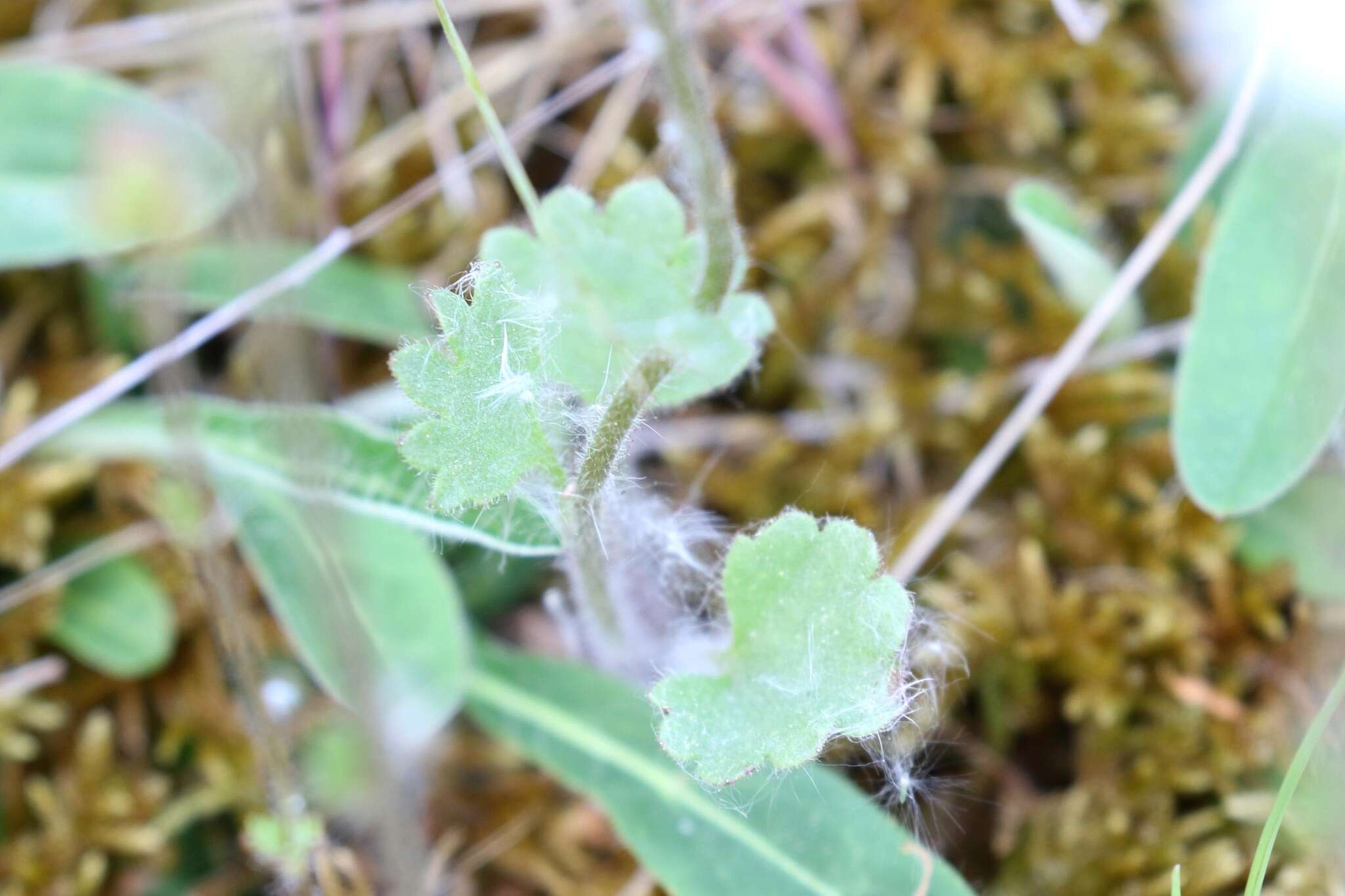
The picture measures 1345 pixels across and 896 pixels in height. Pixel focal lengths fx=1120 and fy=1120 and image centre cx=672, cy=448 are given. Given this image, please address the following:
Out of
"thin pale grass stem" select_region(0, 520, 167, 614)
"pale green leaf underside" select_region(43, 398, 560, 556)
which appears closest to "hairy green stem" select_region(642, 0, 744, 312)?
"pale green leaf underside" select_region(43, 398, 560, 556)

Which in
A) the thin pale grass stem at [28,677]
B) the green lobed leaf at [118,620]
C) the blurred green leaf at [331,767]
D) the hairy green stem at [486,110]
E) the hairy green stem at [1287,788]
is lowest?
the blurred green leaf at [331,767]

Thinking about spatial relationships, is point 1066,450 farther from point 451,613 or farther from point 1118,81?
point 451,613

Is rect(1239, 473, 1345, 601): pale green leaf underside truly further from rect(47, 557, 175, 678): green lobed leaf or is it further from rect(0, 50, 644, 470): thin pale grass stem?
rect(47, 557, 175, 678): green lobed leaf

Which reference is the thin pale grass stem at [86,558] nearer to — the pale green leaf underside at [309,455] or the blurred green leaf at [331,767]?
the pale green leaf underside at [309,455]

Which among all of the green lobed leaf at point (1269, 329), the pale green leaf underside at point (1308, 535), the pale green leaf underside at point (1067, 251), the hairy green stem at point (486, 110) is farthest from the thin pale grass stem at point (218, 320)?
the pale green leaf underside at point (1308, 535)

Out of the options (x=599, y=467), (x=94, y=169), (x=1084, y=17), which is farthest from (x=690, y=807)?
(x=1084, y=17)
